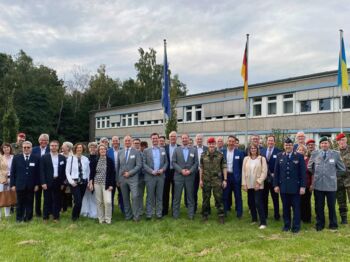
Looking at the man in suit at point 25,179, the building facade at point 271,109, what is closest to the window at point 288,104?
the building facade at point 271,109

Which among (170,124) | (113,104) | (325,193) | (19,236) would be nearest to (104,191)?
(19,236)

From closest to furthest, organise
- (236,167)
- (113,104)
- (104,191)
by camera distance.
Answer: (104,191) → (236,167) → (113,104)

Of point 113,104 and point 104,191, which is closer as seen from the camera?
point 104,191

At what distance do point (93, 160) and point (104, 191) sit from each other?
29.5 inches

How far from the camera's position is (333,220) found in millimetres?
7926

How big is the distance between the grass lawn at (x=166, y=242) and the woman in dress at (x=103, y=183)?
280mm

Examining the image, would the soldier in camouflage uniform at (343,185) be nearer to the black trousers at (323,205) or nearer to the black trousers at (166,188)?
the black trousers at (323,205)

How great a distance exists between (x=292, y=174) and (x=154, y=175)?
10.3 ft

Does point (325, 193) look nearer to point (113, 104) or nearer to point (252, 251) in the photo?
point (252, 251)

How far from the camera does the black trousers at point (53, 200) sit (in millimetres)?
8815

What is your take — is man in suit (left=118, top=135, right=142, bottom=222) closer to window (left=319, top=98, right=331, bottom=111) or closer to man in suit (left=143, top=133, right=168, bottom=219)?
man in suit (left=143, top=133, right=168, bottom=219)

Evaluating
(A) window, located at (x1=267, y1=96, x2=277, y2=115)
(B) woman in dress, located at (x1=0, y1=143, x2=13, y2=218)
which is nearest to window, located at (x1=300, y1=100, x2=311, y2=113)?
(A) window, located at (x1=267, y1=96, x2=277, y2=115)

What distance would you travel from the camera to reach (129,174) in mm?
8875

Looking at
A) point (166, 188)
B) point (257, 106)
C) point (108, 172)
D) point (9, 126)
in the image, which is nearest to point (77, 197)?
point (108, 172)
